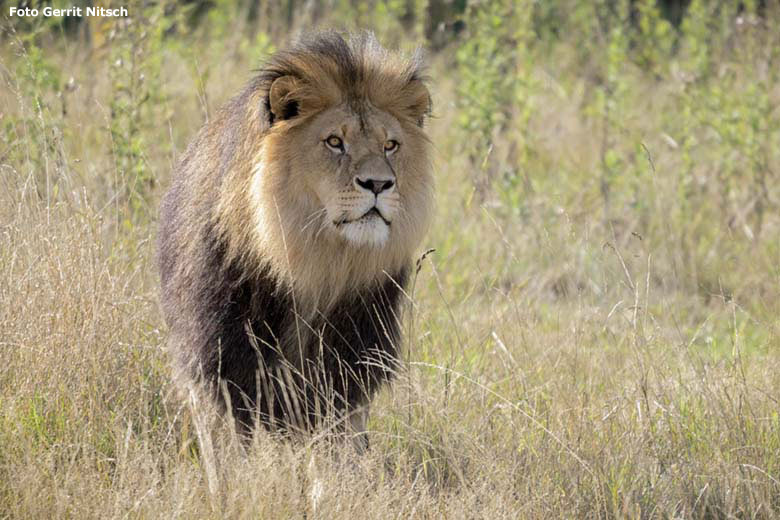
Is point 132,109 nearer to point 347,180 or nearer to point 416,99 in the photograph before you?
point 416,99

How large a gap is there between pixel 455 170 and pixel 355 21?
3.48 meters

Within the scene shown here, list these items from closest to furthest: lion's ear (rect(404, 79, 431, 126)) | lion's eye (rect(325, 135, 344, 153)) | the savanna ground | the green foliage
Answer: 1. the savanna ground
2. lion's eye (rect(325, 135, 344, 153))
3. lion's ear (rect(404, 79, 431, 126))
4. the green foliage

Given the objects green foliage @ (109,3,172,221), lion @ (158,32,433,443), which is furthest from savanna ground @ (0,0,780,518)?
lion @ (158,32,433,443)

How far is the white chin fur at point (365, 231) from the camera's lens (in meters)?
3.69

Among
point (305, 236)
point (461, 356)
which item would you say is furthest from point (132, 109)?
point (305, 236)

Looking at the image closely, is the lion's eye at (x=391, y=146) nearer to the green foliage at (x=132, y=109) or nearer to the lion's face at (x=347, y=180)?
the lion's face at (x=347, y=180)

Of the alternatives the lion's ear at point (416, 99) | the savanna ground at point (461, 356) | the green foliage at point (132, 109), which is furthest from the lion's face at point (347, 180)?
the green foliage at point (132, 109)

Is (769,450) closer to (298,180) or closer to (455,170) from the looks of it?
(298,180)

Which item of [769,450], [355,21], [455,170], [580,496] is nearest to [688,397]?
[769,450]

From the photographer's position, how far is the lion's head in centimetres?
371

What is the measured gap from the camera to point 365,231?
369cm

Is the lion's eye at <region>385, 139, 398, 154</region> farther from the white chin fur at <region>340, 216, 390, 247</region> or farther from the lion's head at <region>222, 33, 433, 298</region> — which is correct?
the white chin fur at <region>340, 216, 390, 247</region>

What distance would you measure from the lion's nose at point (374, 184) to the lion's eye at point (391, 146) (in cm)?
21

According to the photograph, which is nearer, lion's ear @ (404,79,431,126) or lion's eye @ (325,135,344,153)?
lion's eye @ (325,135,344,153)
